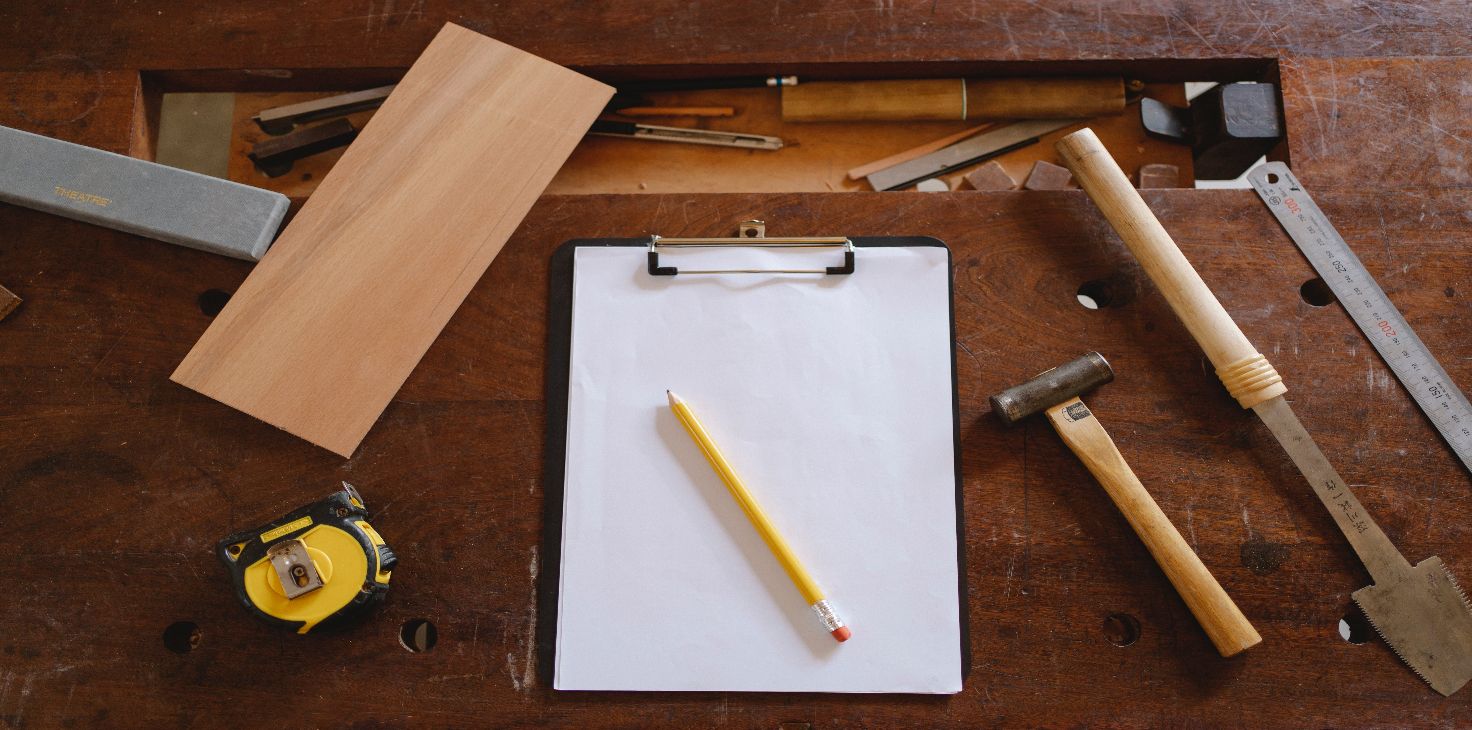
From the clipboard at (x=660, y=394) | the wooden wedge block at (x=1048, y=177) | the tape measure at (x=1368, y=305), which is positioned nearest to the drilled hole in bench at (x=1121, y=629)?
the clipboard at (x=660, y=394)

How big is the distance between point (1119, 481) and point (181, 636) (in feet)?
3.64

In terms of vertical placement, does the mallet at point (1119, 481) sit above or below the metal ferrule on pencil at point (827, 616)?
above

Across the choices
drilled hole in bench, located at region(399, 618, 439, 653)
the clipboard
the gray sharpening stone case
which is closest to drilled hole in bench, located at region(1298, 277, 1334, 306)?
the clipboard

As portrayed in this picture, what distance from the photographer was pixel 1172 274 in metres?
0.99

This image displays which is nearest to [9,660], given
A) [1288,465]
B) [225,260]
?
[225,260]

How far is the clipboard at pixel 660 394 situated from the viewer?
A: 0.95 meters

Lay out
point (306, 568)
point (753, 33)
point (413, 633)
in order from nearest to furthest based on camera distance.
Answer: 1. point (306, 568)
2. point (413, 633)
3. point (753, 33)

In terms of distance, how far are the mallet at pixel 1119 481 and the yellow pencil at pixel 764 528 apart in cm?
30

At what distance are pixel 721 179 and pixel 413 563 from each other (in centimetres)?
64

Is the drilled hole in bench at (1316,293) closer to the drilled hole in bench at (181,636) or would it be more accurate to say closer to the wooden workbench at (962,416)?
the wooden workbench at (962,416)

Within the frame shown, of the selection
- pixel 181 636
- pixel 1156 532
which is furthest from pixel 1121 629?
pixel 181 636

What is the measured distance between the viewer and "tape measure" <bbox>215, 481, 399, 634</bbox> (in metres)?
0.90

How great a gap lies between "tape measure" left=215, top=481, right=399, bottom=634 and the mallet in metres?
0.74

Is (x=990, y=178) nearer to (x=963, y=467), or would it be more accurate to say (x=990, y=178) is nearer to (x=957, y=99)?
(x=957, y=99)
